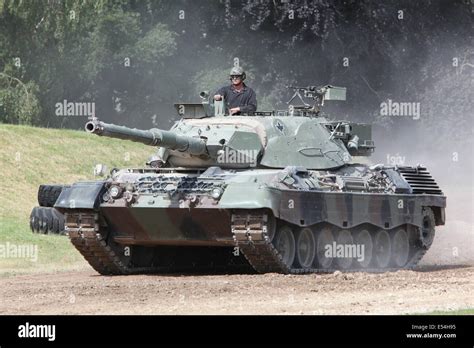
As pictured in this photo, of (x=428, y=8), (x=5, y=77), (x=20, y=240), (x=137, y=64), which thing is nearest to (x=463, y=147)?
(x=428, y=8)

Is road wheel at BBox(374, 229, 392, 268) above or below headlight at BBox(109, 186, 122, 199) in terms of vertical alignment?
below

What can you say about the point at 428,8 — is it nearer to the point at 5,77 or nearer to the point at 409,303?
the point at 5,77

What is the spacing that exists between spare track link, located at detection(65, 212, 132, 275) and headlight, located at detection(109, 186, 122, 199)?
0.45 meters

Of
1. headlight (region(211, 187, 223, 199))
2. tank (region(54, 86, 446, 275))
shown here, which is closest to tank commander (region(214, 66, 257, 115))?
tank (region(54, 86, 446, 275))

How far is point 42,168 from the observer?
3853 centimetres

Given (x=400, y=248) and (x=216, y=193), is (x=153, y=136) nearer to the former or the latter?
(x=216, y=193)

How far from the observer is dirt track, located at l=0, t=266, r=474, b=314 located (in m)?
17.7

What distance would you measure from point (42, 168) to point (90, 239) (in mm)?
15208

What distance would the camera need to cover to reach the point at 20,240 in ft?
98.7

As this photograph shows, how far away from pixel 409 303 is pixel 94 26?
1355 inches

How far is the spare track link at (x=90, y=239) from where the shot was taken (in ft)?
77.3

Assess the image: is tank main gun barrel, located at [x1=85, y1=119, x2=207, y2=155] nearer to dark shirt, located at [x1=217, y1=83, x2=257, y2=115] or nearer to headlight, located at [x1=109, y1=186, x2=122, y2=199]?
headlight, located at [x1=109, y1=186, x2=122, y2=199]

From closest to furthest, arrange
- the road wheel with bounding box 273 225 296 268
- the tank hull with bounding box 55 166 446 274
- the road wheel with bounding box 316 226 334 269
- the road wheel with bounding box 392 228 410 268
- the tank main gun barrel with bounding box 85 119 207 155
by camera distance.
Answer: the tank main gun barrel with bounding box 85 119 207 155 < the tank hull with bounding box 55 166 446 274 < the road wheel with bounding box 273 225 296 268 < the road wheel with bounding box 316 226 334 269 < the road wheel with bounding box 392 228 410 268

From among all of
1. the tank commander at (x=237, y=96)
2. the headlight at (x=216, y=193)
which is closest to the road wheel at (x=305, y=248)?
the headlight at (x=216, y=193)
